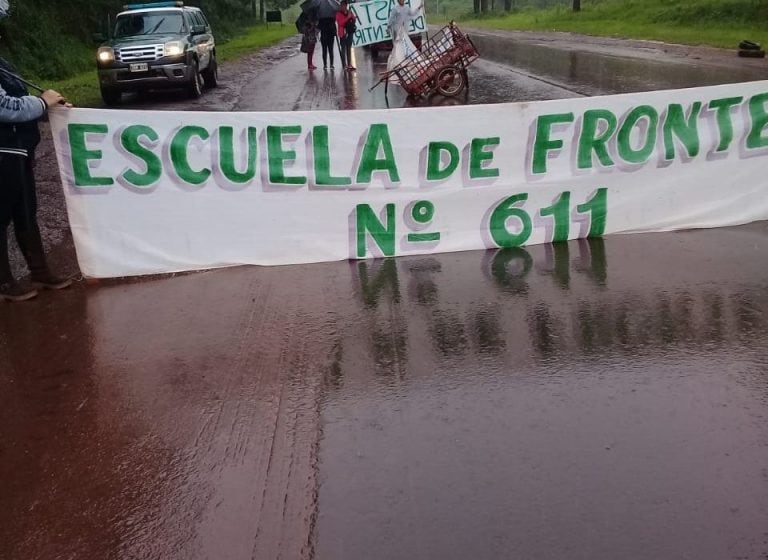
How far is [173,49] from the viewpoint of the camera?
16891 millimetres

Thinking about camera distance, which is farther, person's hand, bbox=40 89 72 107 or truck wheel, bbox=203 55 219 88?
truck wheel, bbox=203 55 219 88

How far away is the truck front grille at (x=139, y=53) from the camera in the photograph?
657 inches

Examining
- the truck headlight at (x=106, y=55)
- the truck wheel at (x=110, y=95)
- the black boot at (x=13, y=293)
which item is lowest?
the truck wheel at (x=110, y=95)

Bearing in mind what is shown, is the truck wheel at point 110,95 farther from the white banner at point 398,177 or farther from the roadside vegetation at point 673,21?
the roadside vegetation at point 673,21

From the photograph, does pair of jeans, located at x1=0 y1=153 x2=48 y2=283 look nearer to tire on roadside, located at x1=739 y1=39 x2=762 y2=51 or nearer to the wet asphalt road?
the wet asphalt road

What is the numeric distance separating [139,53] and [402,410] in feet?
47.2

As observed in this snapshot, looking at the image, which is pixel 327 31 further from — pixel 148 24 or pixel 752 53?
pixel 752 53

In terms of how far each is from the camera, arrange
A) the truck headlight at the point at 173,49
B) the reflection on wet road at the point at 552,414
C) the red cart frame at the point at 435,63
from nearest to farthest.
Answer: the reflection on wet road at the point at 552,414 → the red cart frame at the point at 435,63 → the truck headlight at the point at 173,49

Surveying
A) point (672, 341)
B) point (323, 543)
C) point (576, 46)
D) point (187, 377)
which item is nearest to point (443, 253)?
point (672, 341)

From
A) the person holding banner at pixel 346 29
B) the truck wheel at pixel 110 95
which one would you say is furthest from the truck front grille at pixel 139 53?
the person holding banner at pixel 346 29

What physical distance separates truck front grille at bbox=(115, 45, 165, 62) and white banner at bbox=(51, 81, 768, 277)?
11.1 metres

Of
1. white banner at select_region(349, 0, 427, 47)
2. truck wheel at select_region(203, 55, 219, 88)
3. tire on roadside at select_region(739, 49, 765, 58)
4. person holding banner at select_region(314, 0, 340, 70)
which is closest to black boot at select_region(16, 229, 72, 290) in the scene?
truck wheel at select_region(203, 55, 219, 88)

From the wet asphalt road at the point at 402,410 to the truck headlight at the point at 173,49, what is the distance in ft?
38.0

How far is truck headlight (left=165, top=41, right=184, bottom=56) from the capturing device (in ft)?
55.3
